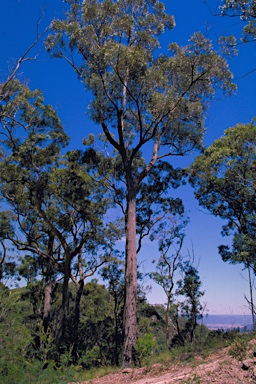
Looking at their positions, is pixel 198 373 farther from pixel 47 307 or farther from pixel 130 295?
pixel 47 307

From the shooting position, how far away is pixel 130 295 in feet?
31.1

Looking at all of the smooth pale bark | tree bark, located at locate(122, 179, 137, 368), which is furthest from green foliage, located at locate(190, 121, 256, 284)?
the smooth pale bark

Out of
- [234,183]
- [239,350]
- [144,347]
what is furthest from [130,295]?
[234,183]

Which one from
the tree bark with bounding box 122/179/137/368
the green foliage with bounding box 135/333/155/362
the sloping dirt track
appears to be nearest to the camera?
the sloping dirt track

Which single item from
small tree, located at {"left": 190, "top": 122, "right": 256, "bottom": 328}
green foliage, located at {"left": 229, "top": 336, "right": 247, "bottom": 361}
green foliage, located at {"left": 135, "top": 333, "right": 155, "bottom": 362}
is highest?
small tree, located at {"left": 190, "top": 122, "right": 256, "bottom": 328}

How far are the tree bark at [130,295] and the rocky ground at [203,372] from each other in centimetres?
133

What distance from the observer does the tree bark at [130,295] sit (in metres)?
8.74

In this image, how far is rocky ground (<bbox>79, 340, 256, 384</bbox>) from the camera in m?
4.57

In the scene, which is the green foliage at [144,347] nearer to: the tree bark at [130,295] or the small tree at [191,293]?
the tree bark at [130,295]

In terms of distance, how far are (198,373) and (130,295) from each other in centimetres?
448

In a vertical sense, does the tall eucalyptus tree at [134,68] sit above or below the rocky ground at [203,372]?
above

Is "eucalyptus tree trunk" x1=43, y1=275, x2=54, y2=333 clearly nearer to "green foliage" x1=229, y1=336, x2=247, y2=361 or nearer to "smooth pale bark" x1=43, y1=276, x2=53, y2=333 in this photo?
"smooth pale bark" x1=43, y1=276, x2=53, y2=333

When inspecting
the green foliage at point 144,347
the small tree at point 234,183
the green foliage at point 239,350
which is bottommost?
the green foliage at point 144,347

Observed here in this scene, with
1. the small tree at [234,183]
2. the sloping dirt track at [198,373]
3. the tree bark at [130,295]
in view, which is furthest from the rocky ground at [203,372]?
the small tree at [234,183]
